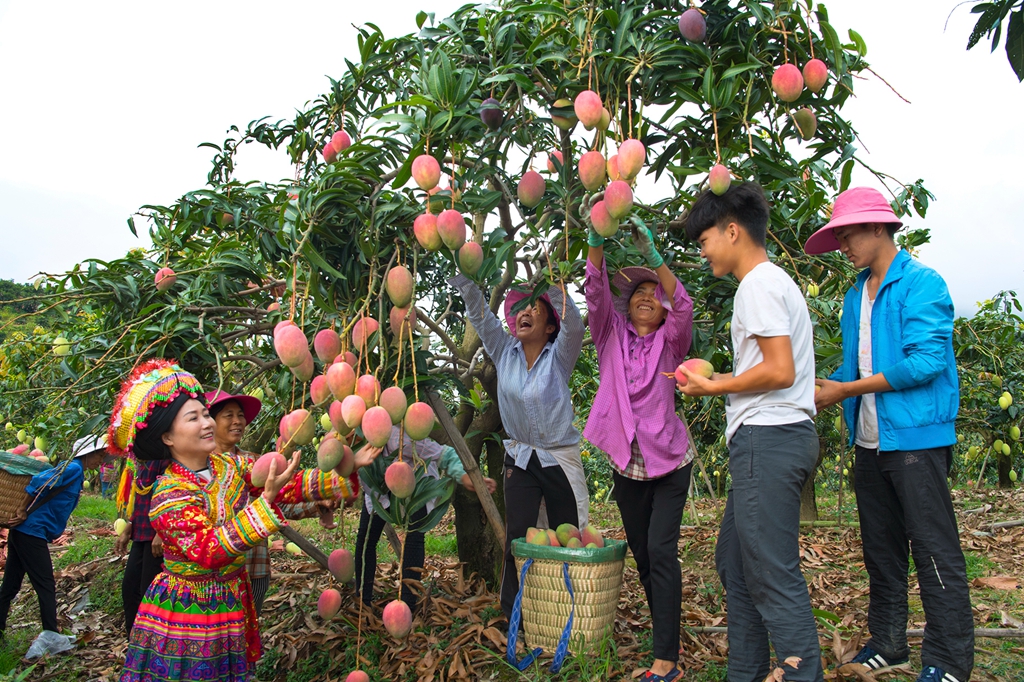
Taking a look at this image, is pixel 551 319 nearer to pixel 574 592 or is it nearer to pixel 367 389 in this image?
pixel 574 592

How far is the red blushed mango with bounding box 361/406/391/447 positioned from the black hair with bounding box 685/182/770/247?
0.87m

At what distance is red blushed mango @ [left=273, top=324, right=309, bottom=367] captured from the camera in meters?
1.53

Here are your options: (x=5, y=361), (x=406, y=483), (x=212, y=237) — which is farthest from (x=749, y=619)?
(x=5, y=361)

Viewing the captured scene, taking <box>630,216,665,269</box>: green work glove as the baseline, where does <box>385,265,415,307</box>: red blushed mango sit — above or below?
below

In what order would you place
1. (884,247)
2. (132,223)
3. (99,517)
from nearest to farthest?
1. (884,247)
2. (132,223)
3. (99,517)

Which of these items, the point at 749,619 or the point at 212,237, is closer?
the point at 749,619

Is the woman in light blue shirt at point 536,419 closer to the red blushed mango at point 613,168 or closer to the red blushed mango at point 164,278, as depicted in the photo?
the red blushed mango at point 613,168

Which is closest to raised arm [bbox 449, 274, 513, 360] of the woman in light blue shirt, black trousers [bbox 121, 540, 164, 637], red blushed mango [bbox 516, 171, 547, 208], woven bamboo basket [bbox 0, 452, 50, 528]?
the woman in light blue shirt

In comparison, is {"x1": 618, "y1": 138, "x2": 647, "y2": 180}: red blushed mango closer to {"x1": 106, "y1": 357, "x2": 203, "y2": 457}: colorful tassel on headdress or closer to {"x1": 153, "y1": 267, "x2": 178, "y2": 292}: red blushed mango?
{"x1": 106, "y1": 357, "x2": 203, "y2": 457}: colorful tassel on headdress

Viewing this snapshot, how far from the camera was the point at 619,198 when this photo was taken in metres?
1.49

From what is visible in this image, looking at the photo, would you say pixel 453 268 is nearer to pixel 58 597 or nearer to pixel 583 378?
pixel 583 378

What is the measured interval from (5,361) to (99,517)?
3.46m

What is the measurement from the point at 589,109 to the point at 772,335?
613mm

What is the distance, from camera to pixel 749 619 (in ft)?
5.59
